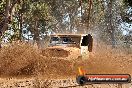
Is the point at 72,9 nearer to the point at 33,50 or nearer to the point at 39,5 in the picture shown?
the point at 39,5

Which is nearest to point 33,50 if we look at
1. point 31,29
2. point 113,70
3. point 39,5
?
point 113,70

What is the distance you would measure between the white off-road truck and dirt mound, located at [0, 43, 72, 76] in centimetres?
87

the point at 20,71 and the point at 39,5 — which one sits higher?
the point at 39,5

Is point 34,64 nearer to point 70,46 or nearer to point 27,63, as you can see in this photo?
point 27,63

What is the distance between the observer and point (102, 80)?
6.22m

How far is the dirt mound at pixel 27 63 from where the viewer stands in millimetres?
17094

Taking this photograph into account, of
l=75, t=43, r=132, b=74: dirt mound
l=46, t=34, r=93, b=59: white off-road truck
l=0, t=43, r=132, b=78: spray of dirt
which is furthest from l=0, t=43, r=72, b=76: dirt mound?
l=75, t=43, r=132, b=74: dirt mound

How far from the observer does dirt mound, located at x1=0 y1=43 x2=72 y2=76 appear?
17.1 metres

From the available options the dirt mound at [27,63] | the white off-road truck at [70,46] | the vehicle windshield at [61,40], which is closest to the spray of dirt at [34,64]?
the dirt mound at [27,63]

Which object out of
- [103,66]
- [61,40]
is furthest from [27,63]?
[103,66]

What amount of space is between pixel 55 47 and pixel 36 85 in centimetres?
926

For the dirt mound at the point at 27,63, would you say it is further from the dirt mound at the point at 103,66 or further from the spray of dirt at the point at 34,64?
the dirt mound at the point at 103,66

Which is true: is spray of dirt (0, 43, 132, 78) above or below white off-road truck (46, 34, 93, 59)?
below

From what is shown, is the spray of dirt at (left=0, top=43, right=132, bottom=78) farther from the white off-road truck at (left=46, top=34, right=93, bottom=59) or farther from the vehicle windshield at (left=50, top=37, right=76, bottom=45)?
the vehicle windshield at (left=50, top=37, right=76, bottom=45)
